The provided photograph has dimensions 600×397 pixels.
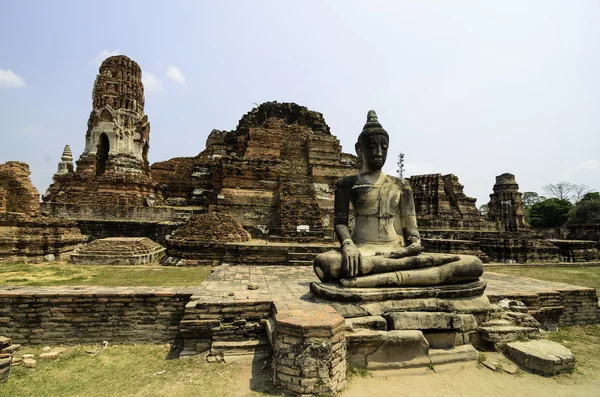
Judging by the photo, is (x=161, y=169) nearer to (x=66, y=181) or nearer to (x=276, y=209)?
(x=66, y=181)

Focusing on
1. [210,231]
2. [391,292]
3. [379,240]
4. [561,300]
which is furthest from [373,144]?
[210,231]

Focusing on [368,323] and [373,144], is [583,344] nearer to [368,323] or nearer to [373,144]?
[368,323]

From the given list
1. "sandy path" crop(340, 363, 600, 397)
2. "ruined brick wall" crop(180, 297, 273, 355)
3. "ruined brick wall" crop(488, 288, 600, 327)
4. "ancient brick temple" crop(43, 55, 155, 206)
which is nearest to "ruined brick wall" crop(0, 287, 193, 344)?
"ruined brick wall" crop(180, 297, 273, 355)

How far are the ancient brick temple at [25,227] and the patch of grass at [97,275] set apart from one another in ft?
2.53

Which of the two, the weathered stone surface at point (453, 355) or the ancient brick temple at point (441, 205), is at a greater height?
the ancient brick temple at point (441, 205)

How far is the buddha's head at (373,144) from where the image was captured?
16.9 feet

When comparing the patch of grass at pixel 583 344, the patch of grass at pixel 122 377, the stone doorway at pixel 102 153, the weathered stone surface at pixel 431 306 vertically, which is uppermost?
the stone doorway at pixel 102 153

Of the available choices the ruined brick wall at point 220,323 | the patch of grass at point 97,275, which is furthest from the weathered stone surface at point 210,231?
the ruined brick wall at point 220,323

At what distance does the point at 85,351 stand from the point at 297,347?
3.27m

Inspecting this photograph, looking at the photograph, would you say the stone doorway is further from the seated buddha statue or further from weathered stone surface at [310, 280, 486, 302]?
weathered stone surface at [310, 280, 486, 302]

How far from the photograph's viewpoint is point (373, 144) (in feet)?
16.9

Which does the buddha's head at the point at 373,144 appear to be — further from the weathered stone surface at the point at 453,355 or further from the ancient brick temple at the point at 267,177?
the ancient brick temple at the point at 267,177

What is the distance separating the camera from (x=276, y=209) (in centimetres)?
1532

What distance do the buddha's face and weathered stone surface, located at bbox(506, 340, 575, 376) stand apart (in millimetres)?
3002
